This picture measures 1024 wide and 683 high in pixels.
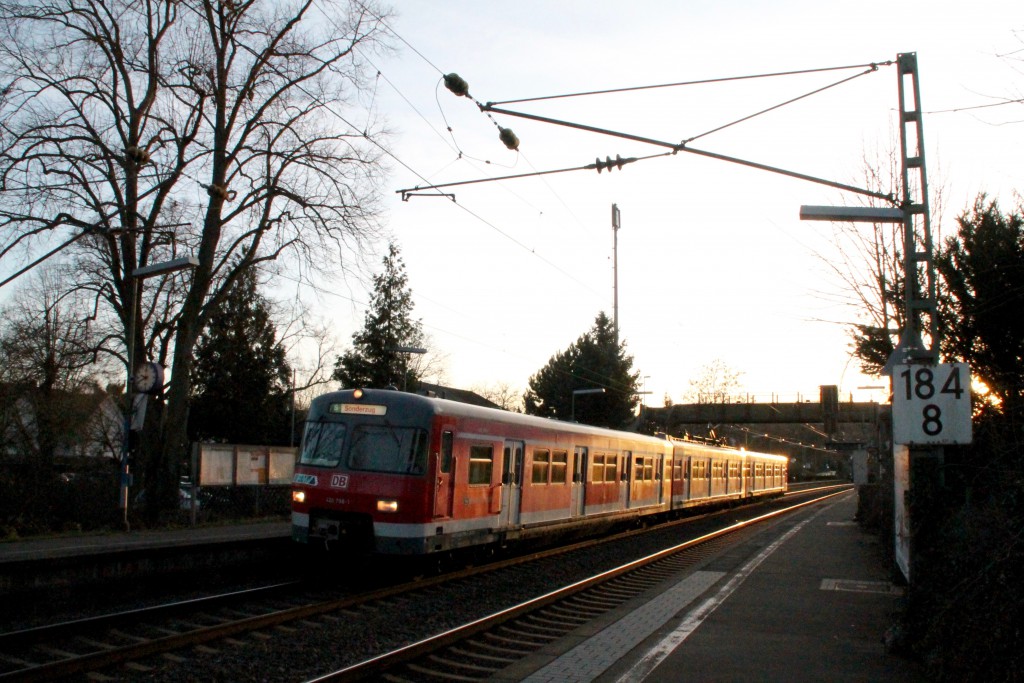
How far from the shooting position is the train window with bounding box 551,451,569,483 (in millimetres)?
19516

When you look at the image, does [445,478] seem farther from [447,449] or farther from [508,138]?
[508,138]

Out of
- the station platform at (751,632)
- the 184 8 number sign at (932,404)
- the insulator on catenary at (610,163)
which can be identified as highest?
the insulator on catenary at (610,163)

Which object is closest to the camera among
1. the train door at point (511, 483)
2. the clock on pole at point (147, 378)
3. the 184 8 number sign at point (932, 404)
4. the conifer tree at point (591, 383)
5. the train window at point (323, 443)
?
the 184 8 number sign at point (932, 404)

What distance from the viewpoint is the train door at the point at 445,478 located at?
14.5 meters

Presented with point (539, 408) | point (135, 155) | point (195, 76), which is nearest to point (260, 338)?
point (539, 408)

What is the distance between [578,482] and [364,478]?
7662mm

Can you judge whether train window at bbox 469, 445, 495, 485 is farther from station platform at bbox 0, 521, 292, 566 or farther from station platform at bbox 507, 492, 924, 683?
station platform at bbox 0, 521, 292, 566

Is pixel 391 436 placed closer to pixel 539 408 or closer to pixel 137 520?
pixel 137 520

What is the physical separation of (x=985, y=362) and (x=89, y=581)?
1434 centimetres

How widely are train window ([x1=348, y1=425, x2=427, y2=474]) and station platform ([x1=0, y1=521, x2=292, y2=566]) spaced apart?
3.06 m

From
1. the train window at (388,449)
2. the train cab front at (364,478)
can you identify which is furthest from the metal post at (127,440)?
the train window at (388,449)

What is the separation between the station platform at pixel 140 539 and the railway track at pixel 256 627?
11.5 feet

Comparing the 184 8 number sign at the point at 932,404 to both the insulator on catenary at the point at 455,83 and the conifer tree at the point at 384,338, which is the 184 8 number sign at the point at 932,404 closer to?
the insulator on catenary at the point at 455,83

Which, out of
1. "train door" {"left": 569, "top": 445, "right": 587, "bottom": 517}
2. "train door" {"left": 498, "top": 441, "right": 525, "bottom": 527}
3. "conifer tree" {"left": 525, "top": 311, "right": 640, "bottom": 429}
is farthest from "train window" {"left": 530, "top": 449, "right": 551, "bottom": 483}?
"conifer tree" {"left": 525, "top": 311, "right": 640, "bottom": 429}
